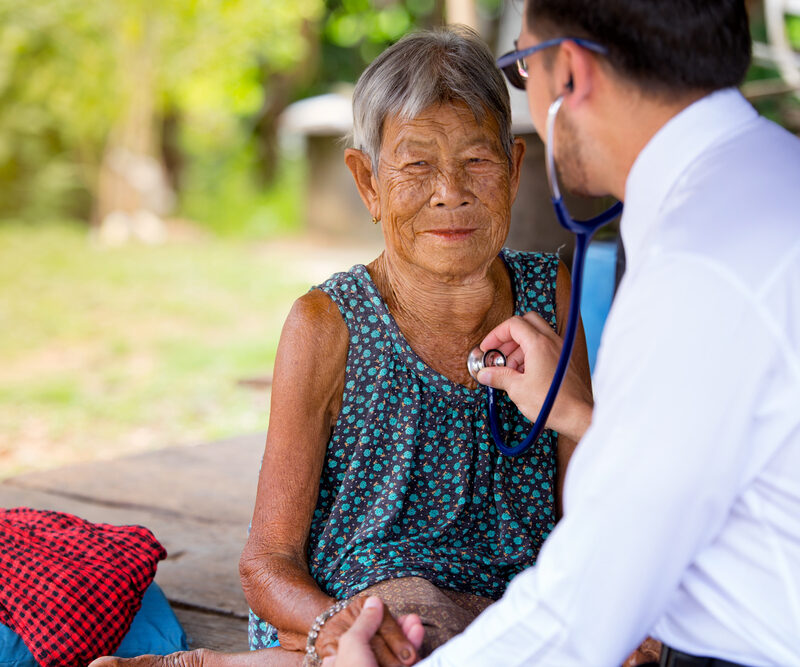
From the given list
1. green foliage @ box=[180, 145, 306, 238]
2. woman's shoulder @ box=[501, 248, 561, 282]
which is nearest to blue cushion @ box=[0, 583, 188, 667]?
woman's shoulder @ box=[501, 248, 561, 282]

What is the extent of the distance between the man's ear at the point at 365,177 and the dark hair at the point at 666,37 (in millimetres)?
928

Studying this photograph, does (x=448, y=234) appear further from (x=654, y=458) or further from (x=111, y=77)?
(x=111, y=77)

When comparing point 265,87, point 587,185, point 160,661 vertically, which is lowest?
point 265,87

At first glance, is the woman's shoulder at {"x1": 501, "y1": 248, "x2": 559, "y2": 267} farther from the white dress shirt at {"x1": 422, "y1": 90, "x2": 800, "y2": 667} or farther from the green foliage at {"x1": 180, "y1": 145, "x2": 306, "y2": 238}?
the green foliage at {"x1": 180, "y1": 145, "x2": 306, "y2": 238}

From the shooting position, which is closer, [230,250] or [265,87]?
[230,250]

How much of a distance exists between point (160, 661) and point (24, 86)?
16.3m

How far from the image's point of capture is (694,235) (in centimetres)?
110

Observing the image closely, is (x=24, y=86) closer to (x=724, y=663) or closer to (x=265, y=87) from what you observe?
(x=265, y=87)

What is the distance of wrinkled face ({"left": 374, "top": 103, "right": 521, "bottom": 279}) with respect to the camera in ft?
6.55

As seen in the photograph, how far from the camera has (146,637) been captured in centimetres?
234

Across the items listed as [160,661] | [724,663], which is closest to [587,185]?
[724,663]

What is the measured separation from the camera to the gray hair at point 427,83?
1980mm

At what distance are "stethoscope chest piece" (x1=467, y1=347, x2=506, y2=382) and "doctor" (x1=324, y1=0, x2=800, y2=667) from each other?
61cm

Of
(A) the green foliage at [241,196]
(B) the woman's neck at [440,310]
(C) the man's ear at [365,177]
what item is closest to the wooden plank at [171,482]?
(B) the woman's neck at [440,310]
